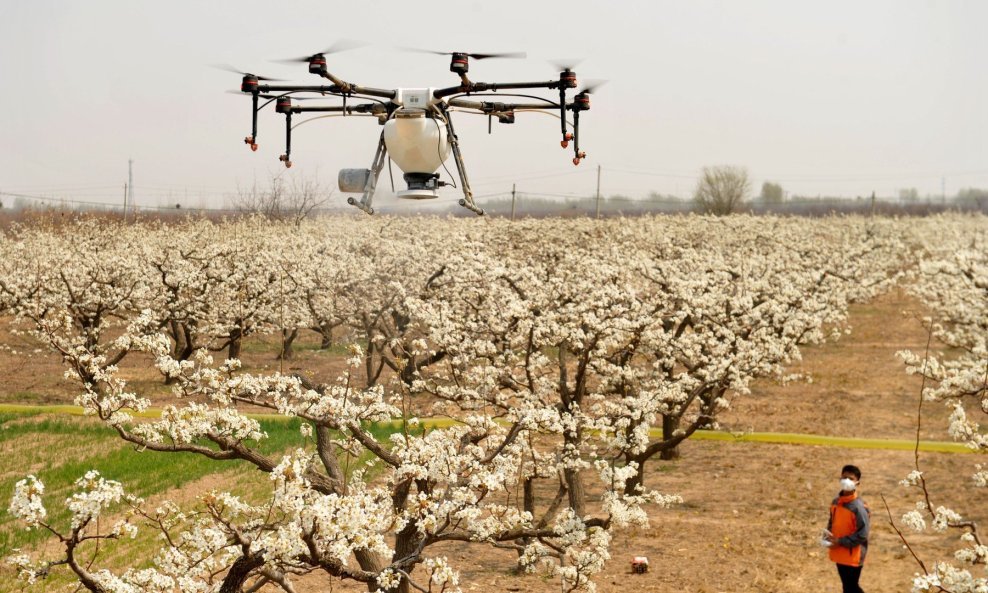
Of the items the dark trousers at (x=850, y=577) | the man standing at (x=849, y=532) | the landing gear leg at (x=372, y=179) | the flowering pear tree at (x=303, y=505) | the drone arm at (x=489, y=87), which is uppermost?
the drone arm at (x=489, y=87)

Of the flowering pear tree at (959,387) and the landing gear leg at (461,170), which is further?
the landing gear leg at (461,170)

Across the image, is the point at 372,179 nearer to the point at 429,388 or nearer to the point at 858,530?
the point at 429,388

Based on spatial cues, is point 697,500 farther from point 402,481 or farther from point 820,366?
point 820,366

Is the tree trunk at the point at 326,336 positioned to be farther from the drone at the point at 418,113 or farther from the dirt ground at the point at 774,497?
the drone at the point at 418,113

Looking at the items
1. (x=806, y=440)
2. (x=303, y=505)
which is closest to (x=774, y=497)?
(x=806, y=440)

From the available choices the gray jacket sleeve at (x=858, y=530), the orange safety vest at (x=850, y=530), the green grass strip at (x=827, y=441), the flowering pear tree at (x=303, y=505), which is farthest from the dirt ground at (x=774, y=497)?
the flowering pear tree at (x=303, y=505)

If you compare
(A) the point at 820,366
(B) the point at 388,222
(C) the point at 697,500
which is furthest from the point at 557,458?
(B) the point at 388,222
